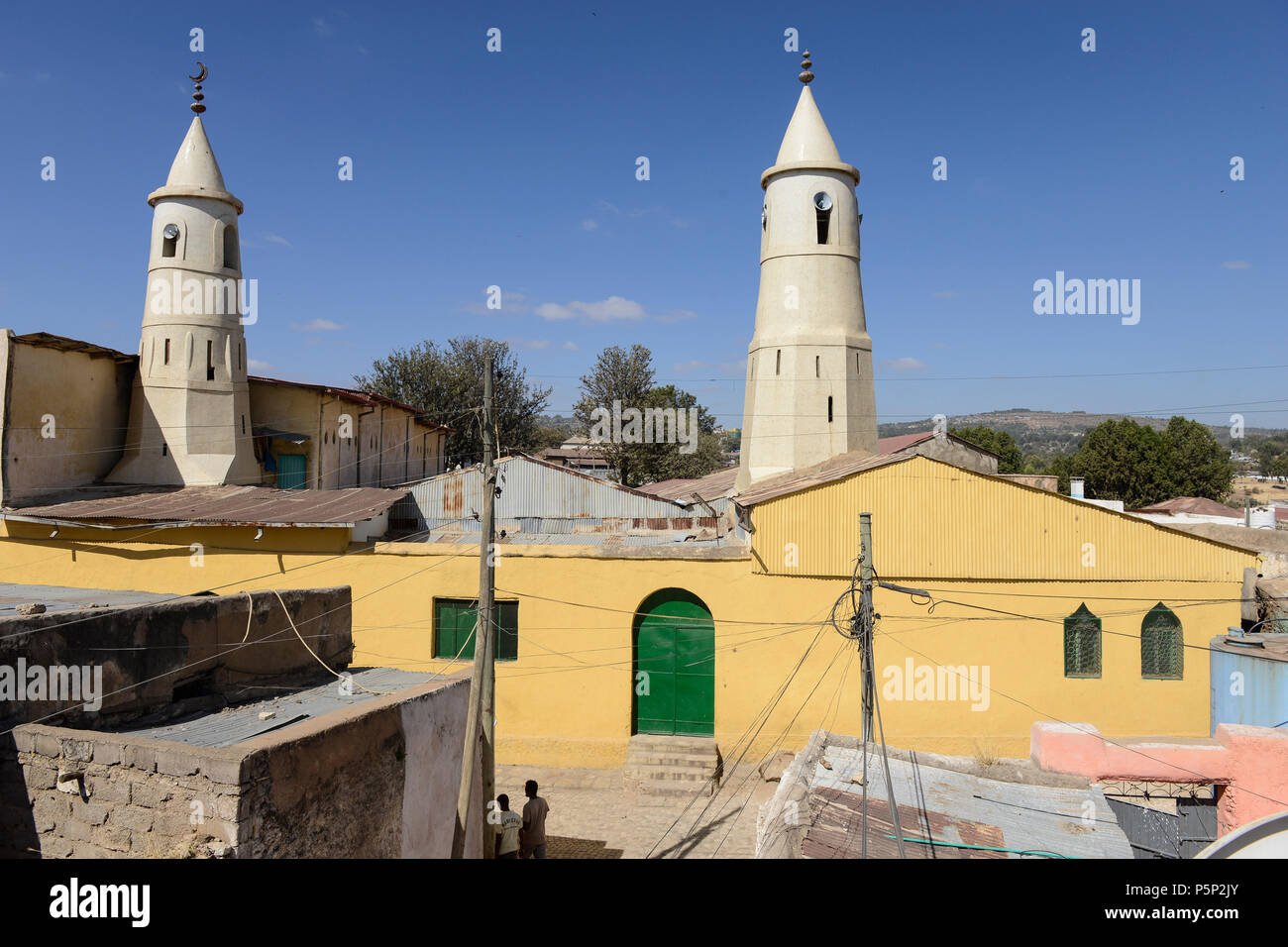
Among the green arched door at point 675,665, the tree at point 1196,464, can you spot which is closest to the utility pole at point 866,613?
the green arched door at point 675,665

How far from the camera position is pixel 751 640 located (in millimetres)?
15930

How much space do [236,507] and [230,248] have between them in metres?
8.40

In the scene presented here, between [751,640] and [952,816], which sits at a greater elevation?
[751,640]

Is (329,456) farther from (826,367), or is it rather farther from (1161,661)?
(1161,661)

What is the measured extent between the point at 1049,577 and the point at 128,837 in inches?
591

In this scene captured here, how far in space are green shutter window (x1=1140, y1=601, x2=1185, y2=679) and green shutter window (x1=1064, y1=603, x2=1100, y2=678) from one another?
2.80 feet

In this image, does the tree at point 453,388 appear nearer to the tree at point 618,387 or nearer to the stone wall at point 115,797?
the tree at point 618,387

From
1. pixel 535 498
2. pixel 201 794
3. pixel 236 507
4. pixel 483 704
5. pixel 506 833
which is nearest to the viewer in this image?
pixel 201 794

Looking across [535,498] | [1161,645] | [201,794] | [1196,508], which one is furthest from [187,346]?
[1196,508]

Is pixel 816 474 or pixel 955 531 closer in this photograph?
pixel 955 531

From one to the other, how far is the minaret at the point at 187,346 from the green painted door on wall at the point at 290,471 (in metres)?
1.80

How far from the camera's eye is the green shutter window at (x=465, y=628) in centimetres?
1662

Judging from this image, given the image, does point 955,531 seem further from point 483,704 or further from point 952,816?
point 483,704
